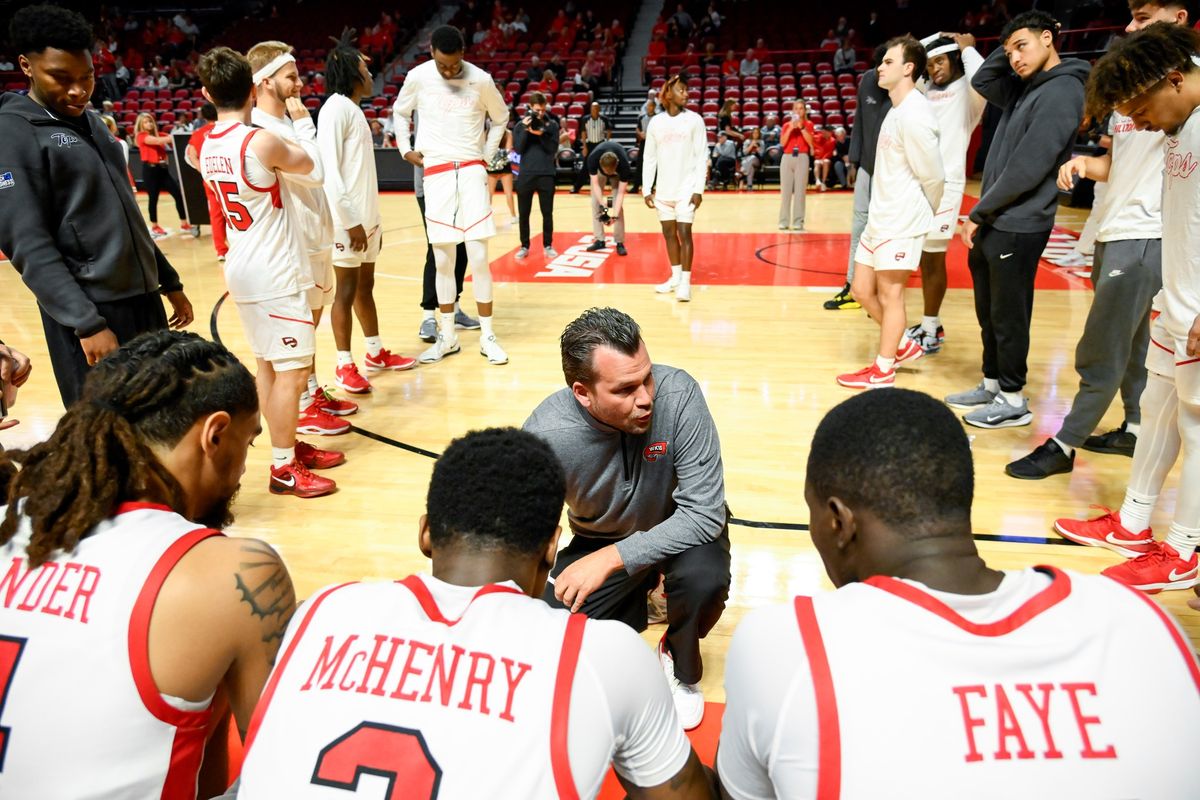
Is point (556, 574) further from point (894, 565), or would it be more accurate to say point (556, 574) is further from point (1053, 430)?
point (1053, 430)


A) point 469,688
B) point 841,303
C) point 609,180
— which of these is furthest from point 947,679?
point 609,180

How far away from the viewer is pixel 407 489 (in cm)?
364

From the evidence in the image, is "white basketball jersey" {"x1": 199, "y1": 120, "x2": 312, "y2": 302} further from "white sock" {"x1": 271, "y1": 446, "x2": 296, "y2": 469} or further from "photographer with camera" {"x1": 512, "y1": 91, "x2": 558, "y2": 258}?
"photographer with camera" {"x1": 512, "y1": 91, "x2": 558, "y2": 258}

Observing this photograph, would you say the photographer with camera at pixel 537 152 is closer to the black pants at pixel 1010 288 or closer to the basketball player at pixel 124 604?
the black pants at pixel 1010 288

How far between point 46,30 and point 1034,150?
387 centimetres

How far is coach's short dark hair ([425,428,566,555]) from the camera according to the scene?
1249 mm

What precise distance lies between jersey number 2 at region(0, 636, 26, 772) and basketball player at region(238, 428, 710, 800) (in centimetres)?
36

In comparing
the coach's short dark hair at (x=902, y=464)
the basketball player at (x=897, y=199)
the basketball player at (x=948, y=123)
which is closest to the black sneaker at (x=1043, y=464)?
the basketball player at (x=897, y=199)

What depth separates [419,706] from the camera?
1037mm

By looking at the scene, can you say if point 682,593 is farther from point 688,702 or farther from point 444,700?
point 444,700

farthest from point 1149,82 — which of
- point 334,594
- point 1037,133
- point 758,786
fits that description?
point 334,594

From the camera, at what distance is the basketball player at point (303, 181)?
365cm

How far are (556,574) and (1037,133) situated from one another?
302 cm

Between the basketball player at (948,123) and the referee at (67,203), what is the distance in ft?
14.0
